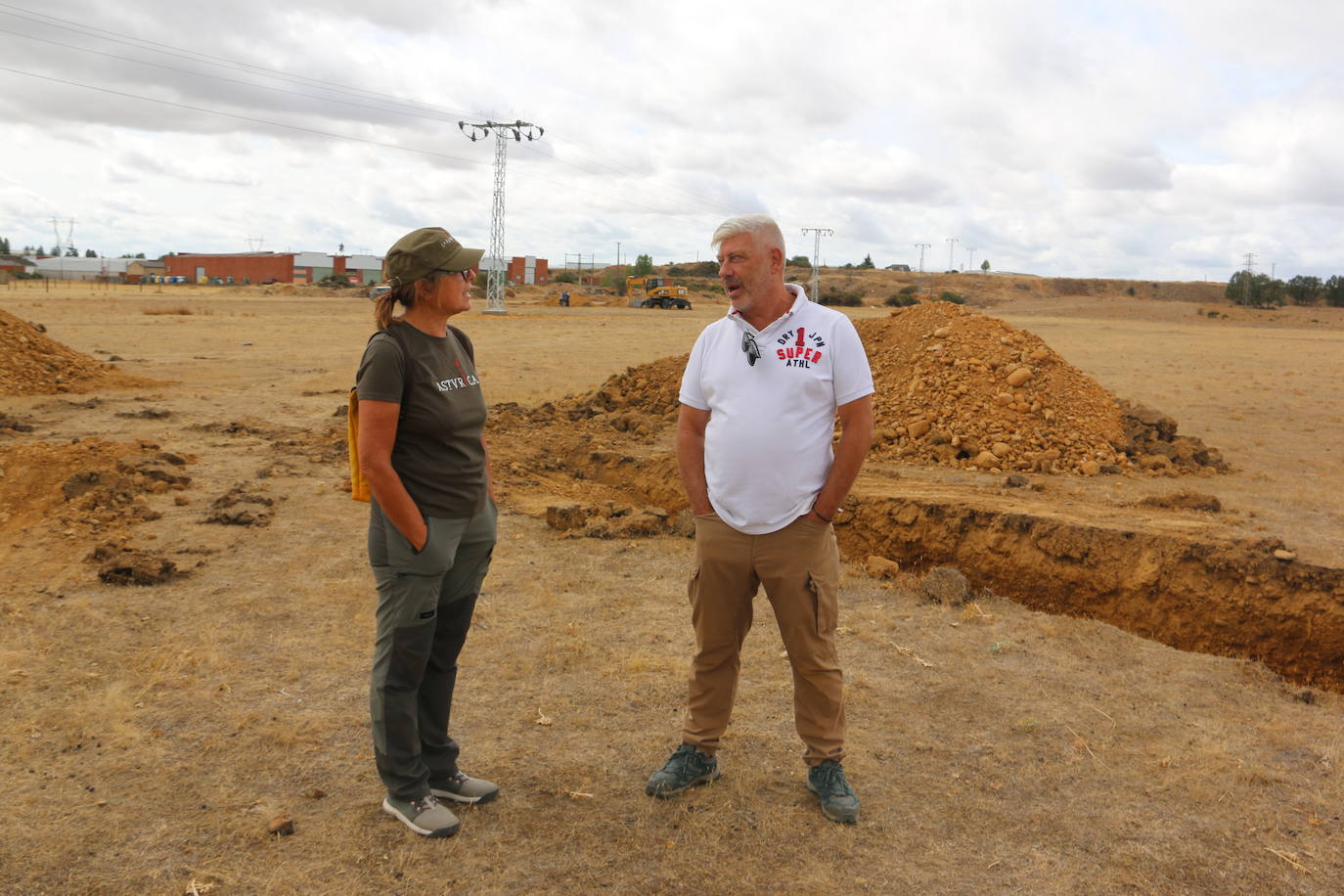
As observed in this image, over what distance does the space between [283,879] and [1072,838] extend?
8.69 feet

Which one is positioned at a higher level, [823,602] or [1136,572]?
[823,602]

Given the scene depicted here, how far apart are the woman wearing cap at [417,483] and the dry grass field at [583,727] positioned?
39 centimetres

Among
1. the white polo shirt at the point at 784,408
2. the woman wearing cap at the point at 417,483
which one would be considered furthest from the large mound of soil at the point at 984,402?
the woman wearing cap at the point at 417,483

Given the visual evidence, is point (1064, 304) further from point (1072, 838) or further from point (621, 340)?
point (1072, 838)

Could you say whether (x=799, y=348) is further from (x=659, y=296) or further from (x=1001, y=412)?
(x=659, y=296)

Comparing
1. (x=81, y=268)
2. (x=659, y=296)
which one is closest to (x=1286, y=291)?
(x=659, y=296)

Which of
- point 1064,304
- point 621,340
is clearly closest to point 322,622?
point 621,340

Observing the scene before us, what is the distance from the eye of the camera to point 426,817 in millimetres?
3268

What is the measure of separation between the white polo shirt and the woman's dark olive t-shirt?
0.86 metres

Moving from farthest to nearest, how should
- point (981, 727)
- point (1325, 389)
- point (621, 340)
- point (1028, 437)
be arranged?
point (621, 340), point (1325, 389), point (1028, 437), point (981, 727)

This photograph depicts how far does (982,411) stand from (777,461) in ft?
25.5

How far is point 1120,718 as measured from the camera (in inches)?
175

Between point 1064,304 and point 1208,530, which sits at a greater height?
point 1064,304

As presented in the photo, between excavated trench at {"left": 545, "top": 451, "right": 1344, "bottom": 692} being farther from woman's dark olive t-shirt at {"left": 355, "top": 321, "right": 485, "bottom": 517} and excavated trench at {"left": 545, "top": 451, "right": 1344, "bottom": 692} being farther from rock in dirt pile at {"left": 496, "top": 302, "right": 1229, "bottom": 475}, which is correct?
woman's dark olive t-shirt at {"left": 355, "top": 321, "right": 485, "bottom": 517}
